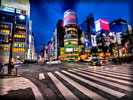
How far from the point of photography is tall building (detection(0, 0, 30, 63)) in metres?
47.7

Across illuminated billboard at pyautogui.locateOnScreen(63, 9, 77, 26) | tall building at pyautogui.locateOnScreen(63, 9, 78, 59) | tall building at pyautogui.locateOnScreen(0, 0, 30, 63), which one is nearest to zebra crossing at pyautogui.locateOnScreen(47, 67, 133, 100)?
tall building at pyautogui.locateOnScreen(0, 0, 30, 63)

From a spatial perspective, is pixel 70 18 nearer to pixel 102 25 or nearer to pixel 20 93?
pixel 102 25

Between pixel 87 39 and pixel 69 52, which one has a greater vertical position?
pixel 87 39

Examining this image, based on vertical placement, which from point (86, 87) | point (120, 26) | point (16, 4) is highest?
point (120, 26)

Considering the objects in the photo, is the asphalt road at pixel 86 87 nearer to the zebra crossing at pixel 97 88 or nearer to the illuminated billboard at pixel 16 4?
the zebra crossing at pixel 97 88

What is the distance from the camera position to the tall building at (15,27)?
47.7m

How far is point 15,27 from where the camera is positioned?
177 ft

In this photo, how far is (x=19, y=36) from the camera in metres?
53.7

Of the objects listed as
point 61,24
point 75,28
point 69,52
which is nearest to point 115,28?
point 75,28

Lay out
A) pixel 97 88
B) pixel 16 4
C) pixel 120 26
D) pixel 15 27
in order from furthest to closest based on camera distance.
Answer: pixel 120 26 < pixel 16 4 < pixel 15 27 < pixel 97 88

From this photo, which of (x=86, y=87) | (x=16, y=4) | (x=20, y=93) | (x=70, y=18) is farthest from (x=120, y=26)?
(x=20, y=93)

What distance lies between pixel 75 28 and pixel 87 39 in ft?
65.3

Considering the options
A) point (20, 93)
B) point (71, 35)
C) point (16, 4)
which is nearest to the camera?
point (20, 93)

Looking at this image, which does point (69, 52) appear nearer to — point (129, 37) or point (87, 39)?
point (87, 39)
